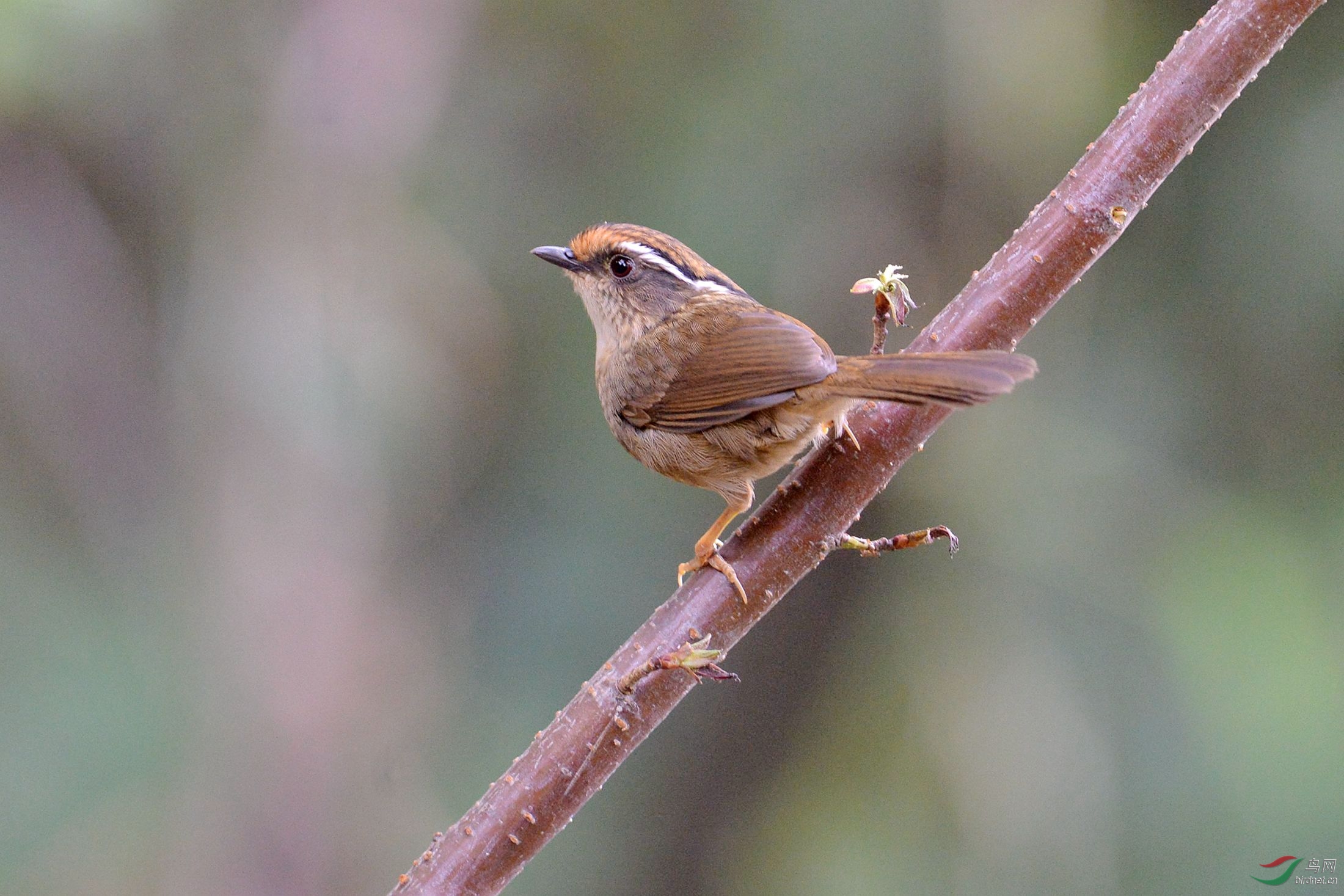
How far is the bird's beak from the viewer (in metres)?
Result: 2.60

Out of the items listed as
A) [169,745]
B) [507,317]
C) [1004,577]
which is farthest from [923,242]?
[169,745]

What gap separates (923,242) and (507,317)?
1788mm

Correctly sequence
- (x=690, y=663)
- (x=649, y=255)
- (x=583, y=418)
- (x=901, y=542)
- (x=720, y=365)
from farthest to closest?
1. (x=583, y=418)
2. (x=649, y=255)
3. (x=720, y=365)
4. (x=901, y=542)
5. (x=690, y=663)

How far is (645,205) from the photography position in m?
4.32

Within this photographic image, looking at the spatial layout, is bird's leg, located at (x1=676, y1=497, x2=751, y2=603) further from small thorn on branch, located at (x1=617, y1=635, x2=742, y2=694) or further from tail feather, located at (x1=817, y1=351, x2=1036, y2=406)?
tail feather, located at (x1=817, y1=351, x2=1036, y2=406)

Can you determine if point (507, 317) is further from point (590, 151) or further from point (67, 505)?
point (67, 505)

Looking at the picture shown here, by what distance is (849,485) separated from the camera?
2.13m

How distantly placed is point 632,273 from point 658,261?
0.08m

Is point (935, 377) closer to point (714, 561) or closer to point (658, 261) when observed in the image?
point (714, 561)

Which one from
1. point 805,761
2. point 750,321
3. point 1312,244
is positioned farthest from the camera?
point 805,761

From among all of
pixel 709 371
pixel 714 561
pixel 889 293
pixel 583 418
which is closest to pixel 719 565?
pixel 714 561

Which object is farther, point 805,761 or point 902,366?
point 805,761

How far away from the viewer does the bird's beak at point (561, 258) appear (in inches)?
102

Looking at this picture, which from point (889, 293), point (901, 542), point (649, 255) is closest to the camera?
point (901, 542)
